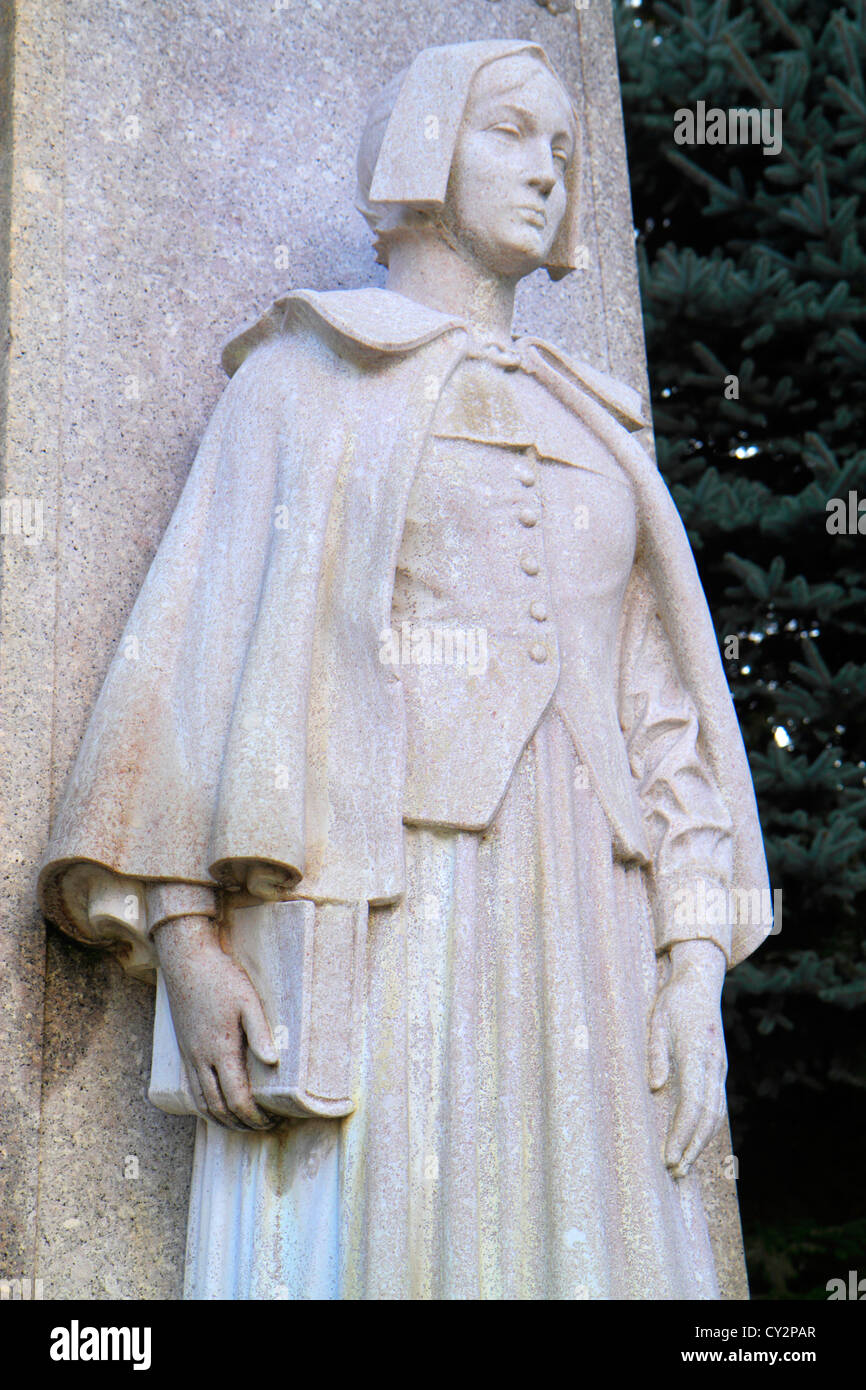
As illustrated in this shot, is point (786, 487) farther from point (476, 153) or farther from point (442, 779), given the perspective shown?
point (442, 779)

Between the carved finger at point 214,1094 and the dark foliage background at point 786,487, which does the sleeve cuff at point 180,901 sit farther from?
the dark foliage background at point 786,487

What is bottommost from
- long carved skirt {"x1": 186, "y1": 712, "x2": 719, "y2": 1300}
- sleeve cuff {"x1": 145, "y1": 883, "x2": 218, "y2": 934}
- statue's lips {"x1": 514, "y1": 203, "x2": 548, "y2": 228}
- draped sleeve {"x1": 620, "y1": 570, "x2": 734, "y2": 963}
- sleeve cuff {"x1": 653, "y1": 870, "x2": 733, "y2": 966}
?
long carved skirt {"x1": 186, "y1": 712, "x2": 719, "y2": 1300}

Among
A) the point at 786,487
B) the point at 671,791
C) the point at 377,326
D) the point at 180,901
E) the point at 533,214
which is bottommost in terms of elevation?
the point at 180,901

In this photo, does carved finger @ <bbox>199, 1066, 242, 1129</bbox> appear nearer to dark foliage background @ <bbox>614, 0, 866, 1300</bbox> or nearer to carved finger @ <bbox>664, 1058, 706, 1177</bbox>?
carved finger @ <bbox>664, 1058, 706, 1177</bbox>

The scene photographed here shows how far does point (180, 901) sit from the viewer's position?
11.8 feet

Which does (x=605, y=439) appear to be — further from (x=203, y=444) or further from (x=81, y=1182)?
(x=81, y=1182)

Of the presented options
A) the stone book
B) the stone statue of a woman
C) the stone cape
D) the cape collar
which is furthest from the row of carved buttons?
the stone book

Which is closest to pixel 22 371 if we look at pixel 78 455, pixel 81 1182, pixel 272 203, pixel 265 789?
pixel 78 455

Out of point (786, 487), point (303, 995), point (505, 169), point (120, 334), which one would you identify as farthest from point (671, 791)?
point (786, 487)

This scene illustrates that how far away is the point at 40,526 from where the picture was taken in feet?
13.6

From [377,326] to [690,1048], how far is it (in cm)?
166

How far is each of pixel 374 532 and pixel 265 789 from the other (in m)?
0.63

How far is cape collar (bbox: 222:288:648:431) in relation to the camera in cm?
404
